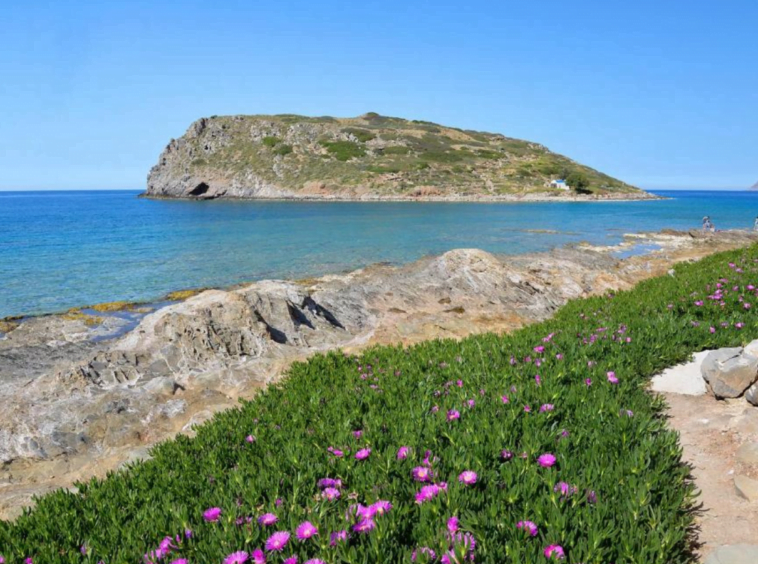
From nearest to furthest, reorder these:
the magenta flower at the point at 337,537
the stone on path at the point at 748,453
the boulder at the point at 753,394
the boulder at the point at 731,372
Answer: the magenta flower at the point at 337,537, the stone on path at the point at 748,453, the boulder at the point at 753,394, the boulder at the point at 731,372

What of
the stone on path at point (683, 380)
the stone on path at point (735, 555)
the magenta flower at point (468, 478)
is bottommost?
the stone on path at point (735, 555)

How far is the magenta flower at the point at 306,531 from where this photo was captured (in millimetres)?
3530

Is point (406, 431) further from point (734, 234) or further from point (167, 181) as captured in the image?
point (167, 181)

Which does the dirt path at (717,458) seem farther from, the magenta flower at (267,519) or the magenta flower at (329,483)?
the magenta flower at (267,519)

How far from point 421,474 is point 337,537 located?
1019 millimetres

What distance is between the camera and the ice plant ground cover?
11.4 ft

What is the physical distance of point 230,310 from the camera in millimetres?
14289

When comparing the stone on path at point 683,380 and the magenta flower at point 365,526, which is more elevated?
the magenta flower at point 365,526

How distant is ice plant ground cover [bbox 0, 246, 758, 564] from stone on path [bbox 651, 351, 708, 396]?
9.5 inches

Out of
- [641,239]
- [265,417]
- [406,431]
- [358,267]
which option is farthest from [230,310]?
[641,239]

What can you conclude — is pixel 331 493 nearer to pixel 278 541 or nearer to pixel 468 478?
pixel 278 541

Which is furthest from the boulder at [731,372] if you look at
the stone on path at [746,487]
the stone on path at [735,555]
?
the stone on path at [735,555]

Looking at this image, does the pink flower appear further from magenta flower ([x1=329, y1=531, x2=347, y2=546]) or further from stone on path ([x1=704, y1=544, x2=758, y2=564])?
stone on path ([x1=704, y1=544, x2=758, y2=564])

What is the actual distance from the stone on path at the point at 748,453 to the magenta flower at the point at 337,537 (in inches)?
169
